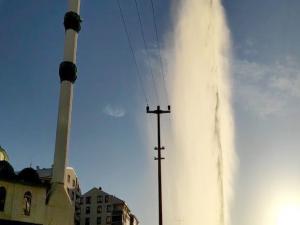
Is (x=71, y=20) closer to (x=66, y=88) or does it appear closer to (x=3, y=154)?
(x=66, y=88)

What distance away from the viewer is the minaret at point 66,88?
46703mm

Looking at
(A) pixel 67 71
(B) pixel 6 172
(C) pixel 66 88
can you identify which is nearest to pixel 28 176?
(B) pixel 6 172

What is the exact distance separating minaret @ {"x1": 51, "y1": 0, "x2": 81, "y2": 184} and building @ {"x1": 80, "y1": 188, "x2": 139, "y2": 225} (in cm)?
5098

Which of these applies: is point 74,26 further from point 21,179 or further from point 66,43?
point 21,179

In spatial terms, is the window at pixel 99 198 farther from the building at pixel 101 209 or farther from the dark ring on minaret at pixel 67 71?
the dark ring on minaret at pixel 67 71

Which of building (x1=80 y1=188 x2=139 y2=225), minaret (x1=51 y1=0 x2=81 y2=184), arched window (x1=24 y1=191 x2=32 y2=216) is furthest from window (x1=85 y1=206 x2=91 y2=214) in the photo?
arched window (x1=24 y1=191 x2=32 y2=216)

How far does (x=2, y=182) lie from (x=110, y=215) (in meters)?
55.4

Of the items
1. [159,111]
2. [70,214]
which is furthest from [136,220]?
[159,111]

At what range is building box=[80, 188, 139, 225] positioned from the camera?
95438mm

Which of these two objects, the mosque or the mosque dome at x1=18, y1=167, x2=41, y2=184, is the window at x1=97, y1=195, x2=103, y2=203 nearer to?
the mosque

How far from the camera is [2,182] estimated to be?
140 feet

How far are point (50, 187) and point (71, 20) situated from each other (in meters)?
19.5

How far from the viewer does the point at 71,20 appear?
5138 cm

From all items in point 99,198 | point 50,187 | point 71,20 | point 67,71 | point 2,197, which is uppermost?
point 71,20
